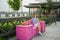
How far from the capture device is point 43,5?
51250 millimetres

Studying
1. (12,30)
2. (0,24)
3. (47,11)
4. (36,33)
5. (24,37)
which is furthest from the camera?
(47,11)

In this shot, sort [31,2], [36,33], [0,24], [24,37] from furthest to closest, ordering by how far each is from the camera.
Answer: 1. [31,2]
2. [36,33]
3. [0,24]
4. [24,37]

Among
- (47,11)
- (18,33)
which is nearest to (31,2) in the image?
(47,11)

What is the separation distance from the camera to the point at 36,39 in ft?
42.3

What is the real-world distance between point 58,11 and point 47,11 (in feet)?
23.2

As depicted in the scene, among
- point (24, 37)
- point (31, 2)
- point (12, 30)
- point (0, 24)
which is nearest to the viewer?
point (24, 37)

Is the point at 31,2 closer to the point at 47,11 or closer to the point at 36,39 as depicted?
the point at 47,11

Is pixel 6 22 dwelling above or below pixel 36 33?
above

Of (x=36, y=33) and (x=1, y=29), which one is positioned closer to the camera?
(x=1, y=29)

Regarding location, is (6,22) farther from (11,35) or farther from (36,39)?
(36,39)

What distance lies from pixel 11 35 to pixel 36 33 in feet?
7.86

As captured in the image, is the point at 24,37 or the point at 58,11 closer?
the point at 24,37

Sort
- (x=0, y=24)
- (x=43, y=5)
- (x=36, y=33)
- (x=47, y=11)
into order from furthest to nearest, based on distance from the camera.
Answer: (x=43, y=5), (x=47, y=11), (x=36, y=33), (x=0, y=24)

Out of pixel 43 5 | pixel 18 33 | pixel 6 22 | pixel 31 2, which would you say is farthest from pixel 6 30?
pixel 31 2
